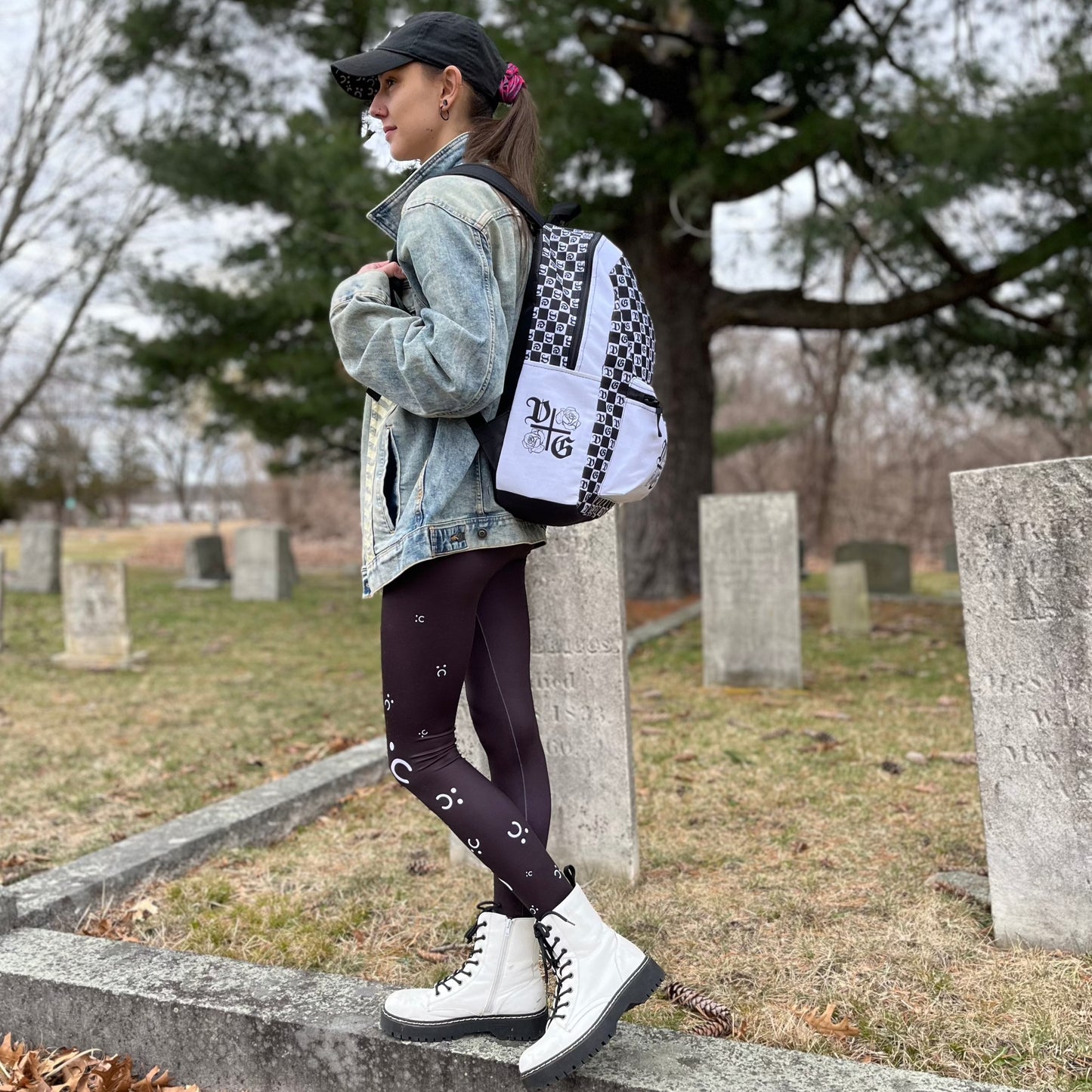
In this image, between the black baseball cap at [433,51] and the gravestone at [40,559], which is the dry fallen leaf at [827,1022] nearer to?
the black baseball cap at [433,51]

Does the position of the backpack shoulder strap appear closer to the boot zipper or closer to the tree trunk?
the boot zipper

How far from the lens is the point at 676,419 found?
1129 centimetres

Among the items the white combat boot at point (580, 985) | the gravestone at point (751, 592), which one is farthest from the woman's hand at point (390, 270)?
the gravestone at point (751, 592)

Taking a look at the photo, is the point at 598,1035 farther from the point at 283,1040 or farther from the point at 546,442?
the point at 546,442

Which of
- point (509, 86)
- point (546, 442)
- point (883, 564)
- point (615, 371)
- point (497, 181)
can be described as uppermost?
point (509, 86)

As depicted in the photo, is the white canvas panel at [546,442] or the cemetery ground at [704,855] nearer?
the white canvas panel at [546,442]

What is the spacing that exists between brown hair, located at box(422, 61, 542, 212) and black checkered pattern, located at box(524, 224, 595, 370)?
13 centimetres

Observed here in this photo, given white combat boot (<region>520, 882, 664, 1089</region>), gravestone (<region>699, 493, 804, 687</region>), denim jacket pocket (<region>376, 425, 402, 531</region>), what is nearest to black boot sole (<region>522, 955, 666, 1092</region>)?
white combat boot (<region>520, 882, 664, 1089</region>)

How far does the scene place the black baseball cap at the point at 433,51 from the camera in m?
1.93

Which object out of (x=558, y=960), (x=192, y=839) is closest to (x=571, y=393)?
(x=558, y=960)

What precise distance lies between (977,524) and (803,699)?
367 centimetres

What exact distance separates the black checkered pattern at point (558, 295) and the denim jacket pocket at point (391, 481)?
12.1 inches

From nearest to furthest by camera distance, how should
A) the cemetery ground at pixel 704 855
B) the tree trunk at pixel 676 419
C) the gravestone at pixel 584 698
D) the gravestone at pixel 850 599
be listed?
the cemetery ground at pixel 704 855 → the gravestone at pixel 584 698 → the gravestone at pixel 850 599 → the tree trunk at pixel 676 419

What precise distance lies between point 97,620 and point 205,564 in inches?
336
